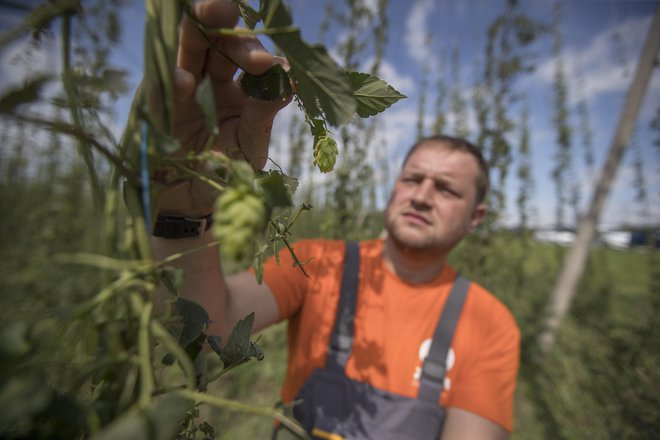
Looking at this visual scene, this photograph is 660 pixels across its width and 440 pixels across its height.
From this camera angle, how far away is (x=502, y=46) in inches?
108

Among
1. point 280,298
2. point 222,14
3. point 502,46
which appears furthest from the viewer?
point 502,46

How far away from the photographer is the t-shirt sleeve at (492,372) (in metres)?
1.37

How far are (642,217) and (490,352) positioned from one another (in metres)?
3.05

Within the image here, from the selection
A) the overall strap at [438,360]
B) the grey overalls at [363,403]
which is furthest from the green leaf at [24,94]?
the overall strap at [438,360]

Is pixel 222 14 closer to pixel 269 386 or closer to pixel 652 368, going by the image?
pixel 269 386

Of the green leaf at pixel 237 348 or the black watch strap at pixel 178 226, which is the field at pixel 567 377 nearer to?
the black watch strap at pixel 178 226

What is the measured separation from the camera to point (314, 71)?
13.0 inches

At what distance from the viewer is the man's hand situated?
349mm

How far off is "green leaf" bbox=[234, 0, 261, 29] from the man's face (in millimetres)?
1385

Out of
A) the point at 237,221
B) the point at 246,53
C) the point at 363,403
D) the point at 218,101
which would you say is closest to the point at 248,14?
the point at 246,53

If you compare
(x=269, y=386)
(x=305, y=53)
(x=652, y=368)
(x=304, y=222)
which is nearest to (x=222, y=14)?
(x=305, y=53)

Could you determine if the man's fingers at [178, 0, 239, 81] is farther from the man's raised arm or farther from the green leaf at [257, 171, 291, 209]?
the green leaf at [257, 171, 291, 209]

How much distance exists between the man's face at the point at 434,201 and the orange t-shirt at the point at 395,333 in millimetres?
244

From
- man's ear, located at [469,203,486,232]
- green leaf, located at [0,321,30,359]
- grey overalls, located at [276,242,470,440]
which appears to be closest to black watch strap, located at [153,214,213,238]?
green leaf, located at [0,321,30,359]
